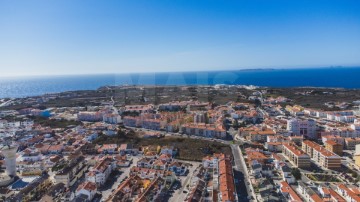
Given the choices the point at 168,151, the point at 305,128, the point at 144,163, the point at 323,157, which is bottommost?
the point at 144,163

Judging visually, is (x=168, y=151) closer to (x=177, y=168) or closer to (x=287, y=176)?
(x=177, y=168)

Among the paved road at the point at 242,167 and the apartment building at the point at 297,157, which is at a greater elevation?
the apartment building at the point at 297,157

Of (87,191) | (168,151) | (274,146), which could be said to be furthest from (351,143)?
(87,191)

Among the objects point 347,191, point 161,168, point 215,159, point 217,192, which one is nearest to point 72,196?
point 161,168

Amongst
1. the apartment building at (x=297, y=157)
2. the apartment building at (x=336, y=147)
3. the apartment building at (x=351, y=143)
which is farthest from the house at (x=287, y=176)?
the apartment building at (x=351, y=143)

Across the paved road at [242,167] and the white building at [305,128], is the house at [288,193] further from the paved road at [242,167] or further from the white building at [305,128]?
the white building at [305,128]

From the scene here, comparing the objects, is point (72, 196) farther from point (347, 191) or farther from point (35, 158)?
point (347, 191)

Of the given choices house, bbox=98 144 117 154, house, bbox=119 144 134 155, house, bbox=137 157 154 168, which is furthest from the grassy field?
house, bbox=137 157 154 168

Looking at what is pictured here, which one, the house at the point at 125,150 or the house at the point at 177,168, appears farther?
the house at the point at 125,150

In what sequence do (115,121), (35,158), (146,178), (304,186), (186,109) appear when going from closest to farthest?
1. (304,186)
2. (146,178)
3. (35,158)
4. (115,121)
5. (186,109)
